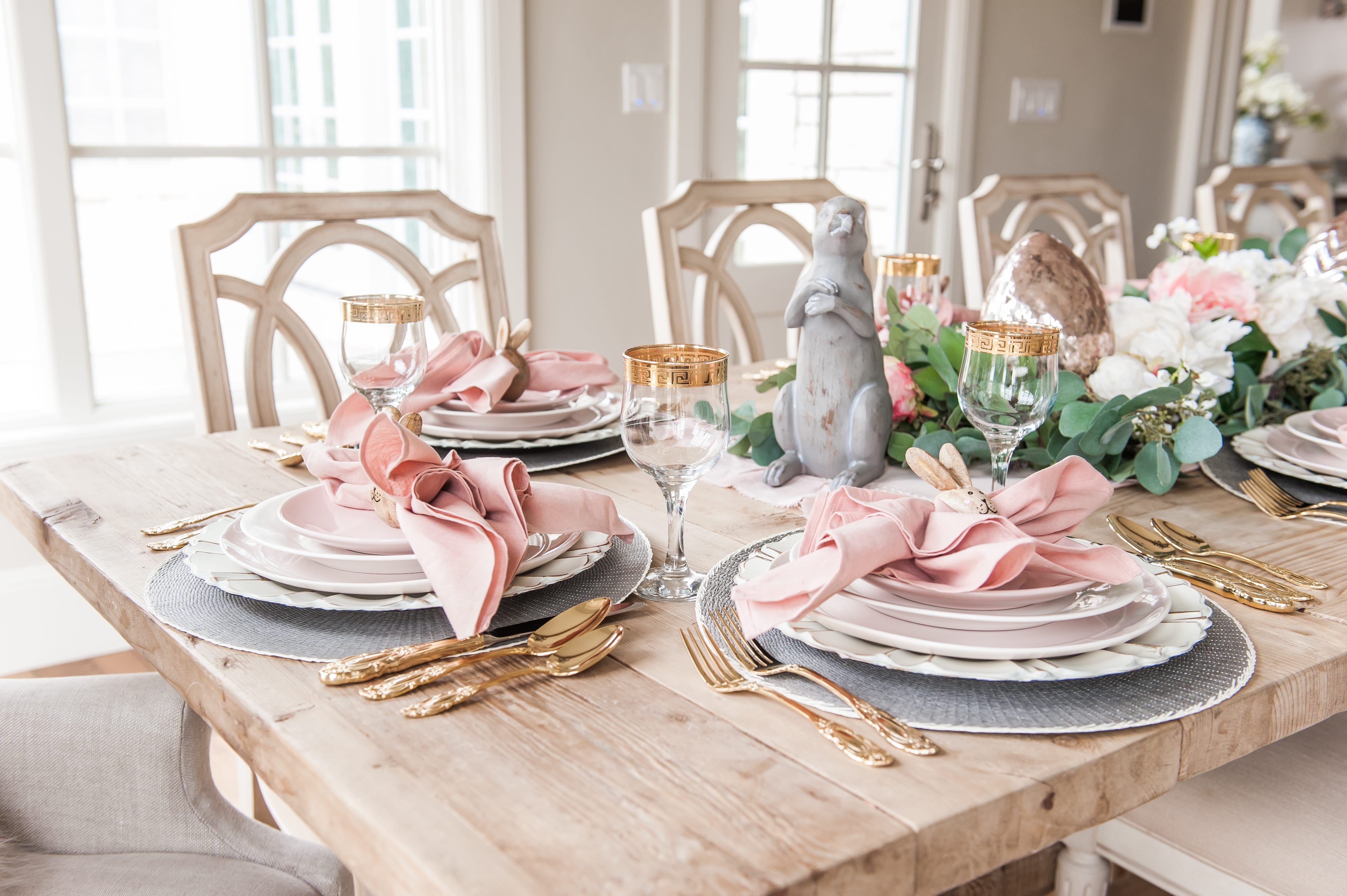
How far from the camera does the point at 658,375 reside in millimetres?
757

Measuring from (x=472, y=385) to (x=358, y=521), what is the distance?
38 cm

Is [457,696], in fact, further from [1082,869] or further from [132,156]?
[132,156]

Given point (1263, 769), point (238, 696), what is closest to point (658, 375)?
point (238, 696)

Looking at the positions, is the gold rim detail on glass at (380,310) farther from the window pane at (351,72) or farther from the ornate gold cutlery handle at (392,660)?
the window pane at (351,72)

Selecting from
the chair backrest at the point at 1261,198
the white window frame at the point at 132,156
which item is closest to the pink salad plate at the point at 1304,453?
the chair backrest at the point at 1261,198

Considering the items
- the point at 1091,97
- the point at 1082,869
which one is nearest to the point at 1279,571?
the point at 1082,869

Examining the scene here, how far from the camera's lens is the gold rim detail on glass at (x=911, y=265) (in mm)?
1384

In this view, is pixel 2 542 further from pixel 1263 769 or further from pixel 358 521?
pixel 1263 769

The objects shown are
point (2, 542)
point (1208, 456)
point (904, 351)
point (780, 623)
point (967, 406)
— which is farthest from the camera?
point (2, 542)

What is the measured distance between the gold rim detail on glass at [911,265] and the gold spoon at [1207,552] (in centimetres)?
51

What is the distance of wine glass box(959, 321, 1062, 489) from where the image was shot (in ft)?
2.75

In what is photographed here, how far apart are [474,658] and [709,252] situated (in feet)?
4.09

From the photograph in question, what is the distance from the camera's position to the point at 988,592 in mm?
669

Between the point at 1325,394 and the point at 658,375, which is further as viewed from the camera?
the point at 1325,394
